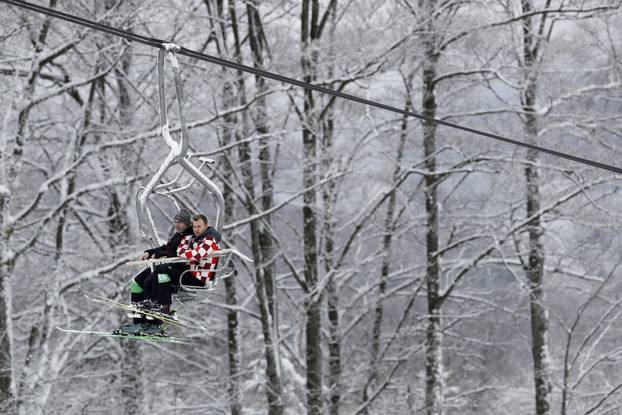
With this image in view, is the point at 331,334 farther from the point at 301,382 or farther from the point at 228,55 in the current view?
the point at 228,55

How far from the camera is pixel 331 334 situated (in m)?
18.3

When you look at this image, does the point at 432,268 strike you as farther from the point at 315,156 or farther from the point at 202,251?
the point at 202,251

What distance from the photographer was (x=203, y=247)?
6.64 metres

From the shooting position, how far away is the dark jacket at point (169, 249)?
22.9 ft

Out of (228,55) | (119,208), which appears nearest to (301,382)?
(119,208)

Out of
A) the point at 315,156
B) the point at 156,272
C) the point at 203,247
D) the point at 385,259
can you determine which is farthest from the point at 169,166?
the point at 385,259

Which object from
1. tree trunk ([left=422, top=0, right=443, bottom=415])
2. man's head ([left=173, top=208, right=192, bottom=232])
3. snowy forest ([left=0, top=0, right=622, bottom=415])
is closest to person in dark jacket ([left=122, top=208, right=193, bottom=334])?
man's head ([left=173, top=208, right=192, bottom=232])

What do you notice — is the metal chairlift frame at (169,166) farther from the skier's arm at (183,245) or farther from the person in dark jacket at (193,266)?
the skier's arm at (183,245)

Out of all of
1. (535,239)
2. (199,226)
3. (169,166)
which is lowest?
(199,226)

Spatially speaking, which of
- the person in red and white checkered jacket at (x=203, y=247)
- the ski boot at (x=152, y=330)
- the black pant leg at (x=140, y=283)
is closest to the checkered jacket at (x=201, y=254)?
the person in red and white checkered jacket at (x=203, y=247)

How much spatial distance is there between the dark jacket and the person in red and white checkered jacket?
66mm

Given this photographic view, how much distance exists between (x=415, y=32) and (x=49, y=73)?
6510 millimetres

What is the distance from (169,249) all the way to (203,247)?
616 millimetres

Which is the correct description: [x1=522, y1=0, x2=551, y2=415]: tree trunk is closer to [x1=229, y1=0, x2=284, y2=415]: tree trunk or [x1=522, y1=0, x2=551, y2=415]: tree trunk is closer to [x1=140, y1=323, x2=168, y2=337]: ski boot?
[x1=229, y1=0, x2=284, y2=415]: tree trunk
